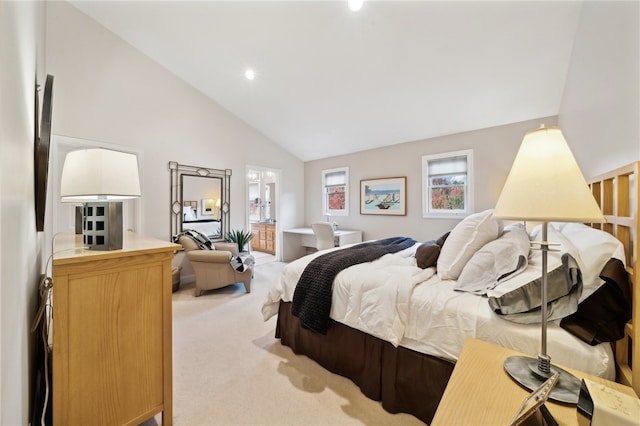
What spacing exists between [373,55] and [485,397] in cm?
314

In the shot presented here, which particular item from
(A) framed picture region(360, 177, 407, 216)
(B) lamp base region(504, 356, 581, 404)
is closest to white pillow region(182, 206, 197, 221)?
(A) framed picture region(360, 177, 407, 216)

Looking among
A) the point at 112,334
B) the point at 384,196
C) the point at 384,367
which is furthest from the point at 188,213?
the point at 384,367

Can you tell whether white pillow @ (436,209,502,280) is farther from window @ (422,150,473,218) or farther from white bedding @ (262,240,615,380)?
window @ (422,150,473,218)

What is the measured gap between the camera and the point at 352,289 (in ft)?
5.69

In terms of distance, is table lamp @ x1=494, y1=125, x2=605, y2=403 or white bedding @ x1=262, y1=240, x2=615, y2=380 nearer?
table lamp @ x1=494, y1=125, x2=605, y2=403

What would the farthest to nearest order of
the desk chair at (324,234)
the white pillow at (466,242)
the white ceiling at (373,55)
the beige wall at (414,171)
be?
the desk chair at (324,234), the beige wall at (414,171), the white ceiling at (373,55), the white pillow at (466,242)

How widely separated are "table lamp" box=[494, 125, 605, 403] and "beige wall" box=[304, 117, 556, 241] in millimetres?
3207

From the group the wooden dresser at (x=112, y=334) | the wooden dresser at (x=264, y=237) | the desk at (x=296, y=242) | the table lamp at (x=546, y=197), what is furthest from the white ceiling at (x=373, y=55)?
the wooden dresser at (x=264, y=237)

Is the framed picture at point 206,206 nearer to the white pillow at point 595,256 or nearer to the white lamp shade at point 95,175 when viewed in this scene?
the white lamp shade at point 95,175

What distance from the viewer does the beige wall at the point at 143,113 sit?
9.78 feet

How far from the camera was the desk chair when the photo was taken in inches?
171

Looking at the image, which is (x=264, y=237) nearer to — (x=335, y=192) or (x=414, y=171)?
(x=335, y=192)

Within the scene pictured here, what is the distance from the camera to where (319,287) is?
6.02ft

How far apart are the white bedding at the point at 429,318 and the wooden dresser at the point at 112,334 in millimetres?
1005
